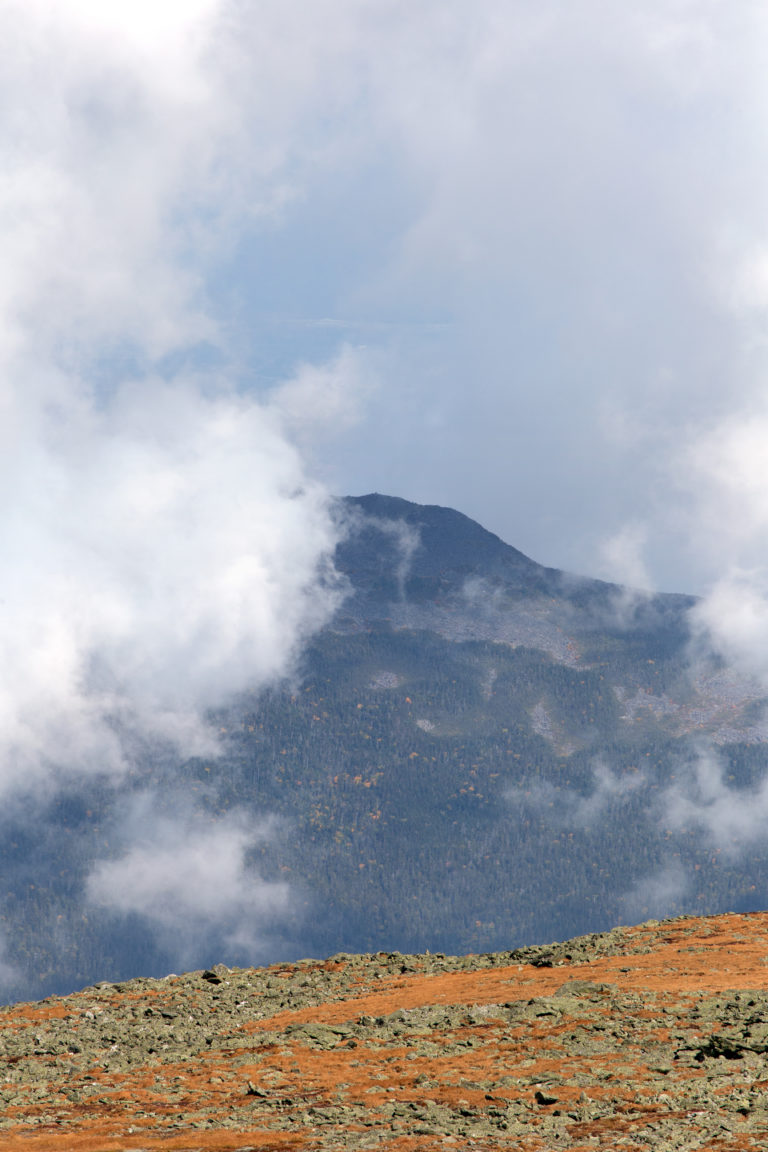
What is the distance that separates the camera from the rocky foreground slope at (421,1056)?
29250 millimetres

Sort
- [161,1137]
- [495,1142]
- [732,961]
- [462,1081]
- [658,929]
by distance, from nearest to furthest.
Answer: [495,1142] → [161,1137] → [462,1081] → [732,961] → [658,929]

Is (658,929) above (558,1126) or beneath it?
above

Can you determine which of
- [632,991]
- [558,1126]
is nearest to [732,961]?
[632,991]

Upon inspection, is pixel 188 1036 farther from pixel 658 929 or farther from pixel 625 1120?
pixel 658 929

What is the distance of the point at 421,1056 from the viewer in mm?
37969

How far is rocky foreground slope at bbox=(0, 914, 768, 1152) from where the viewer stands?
29250 mm

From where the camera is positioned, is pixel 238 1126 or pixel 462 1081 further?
pixel 462 1081

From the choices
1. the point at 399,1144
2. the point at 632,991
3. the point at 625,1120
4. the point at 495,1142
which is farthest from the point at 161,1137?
the point at 632,991

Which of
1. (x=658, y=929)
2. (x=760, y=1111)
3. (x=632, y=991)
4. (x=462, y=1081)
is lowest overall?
(x=760, y=1111)

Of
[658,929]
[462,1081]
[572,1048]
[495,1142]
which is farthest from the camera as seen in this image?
[658,929]

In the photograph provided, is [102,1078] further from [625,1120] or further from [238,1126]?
[625,1120]

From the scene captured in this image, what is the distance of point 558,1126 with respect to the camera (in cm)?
2895

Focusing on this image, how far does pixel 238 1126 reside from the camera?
30781 mm

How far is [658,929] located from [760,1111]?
32.7 m
